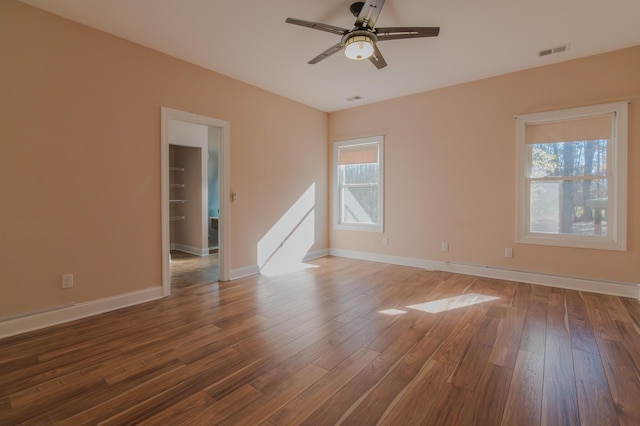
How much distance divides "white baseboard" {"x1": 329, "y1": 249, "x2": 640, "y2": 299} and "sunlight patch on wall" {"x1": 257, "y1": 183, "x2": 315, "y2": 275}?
1.20 m

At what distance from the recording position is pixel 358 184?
5.94 m

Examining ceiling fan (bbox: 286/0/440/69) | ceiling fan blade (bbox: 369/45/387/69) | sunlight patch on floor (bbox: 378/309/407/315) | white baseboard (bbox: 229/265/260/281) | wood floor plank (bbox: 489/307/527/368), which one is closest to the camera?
wood floor plank (bbox: 489/307/527/368)

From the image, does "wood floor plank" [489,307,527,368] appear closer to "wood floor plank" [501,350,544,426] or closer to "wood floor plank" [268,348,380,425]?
"wood floor plank" [501,350,544,426]

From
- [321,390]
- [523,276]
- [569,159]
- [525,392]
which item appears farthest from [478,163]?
[321,390]

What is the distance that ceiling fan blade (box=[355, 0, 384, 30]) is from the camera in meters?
2.34

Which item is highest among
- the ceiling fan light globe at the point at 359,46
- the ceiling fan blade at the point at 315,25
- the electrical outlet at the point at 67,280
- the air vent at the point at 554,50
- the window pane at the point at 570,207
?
the air vent at the point at 554,50

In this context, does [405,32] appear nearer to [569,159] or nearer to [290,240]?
[569,159]

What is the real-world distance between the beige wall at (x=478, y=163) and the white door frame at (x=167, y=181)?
102 inches

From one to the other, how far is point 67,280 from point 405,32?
394 cm

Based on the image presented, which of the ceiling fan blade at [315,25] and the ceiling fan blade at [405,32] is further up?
the ceiling fan blade at [315,25]

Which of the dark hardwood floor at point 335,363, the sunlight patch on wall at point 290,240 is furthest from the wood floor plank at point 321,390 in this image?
the sunlight patch on wall at point 290,240

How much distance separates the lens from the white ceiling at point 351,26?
109 inches

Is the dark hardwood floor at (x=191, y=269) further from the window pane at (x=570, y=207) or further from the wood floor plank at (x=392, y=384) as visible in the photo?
the window pane at (x=570, y=207)

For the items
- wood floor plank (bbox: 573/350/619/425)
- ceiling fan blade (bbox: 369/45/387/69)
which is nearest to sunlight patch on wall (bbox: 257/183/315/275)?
ceiling fan blade (bbox: 369/45/387/69)
